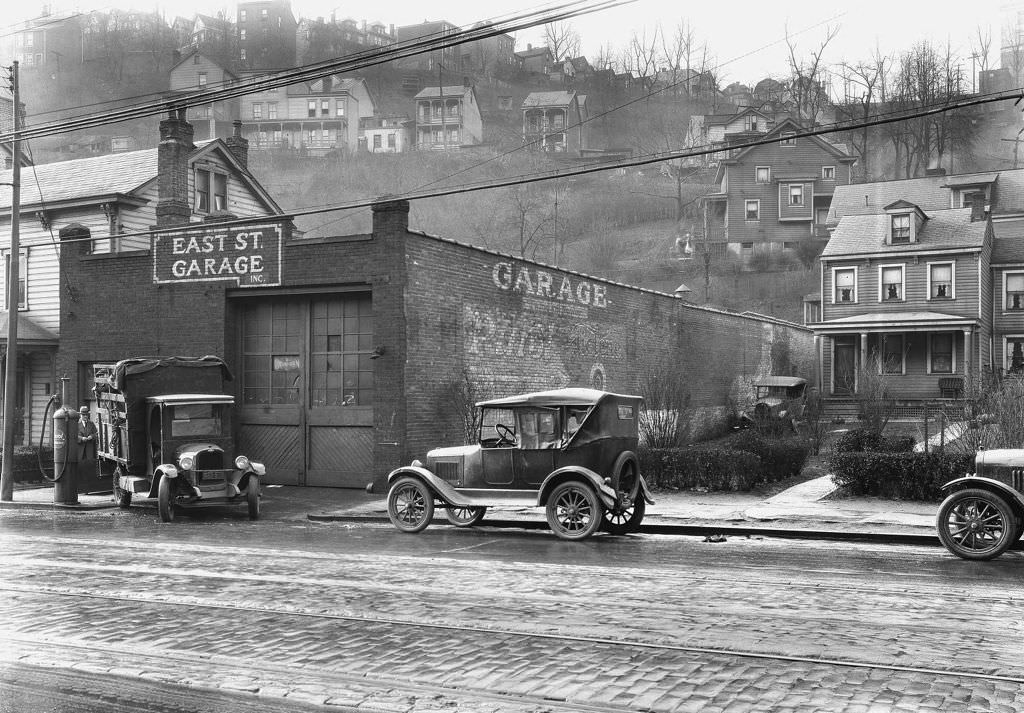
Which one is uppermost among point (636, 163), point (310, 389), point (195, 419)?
point (636, 163)

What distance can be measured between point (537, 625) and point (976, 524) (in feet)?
20.6

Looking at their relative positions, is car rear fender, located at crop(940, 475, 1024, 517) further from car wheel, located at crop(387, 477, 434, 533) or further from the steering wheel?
car wheel, located at crop(387, 477, 434, 533)

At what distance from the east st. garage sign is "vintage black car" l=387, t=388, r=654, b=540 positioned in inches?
325

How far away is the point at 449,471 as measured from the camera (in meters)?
14.4

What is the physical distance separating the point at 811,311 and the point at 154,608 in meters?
53.4

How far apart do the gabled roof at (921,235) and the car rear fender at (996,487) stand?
33.9 meters

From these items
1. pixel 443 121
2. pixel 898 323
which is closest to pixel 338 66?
pixel 898 323

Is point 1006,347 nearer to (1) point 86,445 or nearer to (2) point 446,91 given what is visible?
(1) point 86,445

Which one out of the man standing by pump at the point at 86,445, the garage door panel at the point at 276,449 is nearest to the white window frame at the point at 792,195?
the garage door panel at the point at 276,449

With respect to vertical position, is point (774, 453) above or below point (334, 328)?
below

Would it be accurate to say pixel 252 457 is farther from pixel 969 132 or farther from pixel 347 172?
pixel 347 172

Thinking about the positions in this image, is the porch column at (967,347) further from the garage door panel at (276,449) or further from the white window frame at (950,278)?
the garage door panel at (276,449)

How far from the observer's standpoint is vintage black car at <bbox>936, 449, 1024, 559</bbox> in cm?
1123

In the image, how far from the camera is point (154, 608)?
8836 mm
